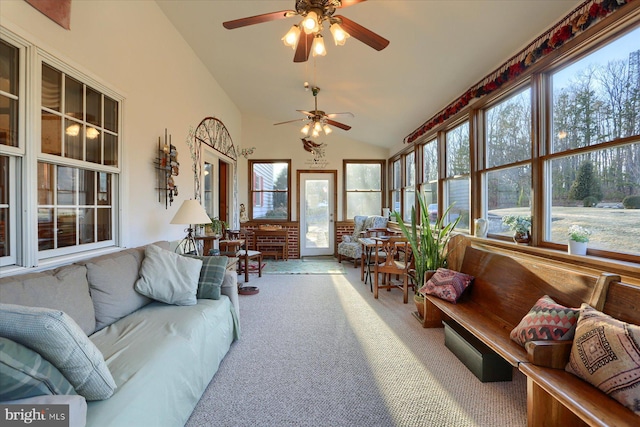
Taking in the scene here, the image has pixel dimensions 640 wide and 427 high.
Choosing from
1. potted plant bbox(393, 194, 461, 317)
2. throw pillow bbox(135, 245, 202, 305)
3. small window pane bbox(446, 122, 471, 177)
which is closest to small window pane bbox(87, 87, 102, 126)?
throw pillow bbox(135, 245, 202, 305)

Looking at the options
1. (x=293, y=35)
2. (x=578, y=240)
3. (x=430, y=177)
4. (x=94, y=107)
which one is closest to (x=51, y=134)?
(x=94, y=107)

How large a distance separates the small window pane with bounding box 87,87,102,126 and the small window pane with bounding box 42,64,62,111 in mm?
284

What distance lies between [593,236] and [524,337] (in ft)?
3.18

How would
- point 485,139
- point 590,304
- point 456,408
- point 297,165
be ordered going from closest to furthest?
1. point 590,304
2. point 456,408
3. point 485,139
4. point 297,165

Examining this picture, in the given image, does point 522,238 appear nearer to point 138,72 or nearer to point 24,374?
point 24,374

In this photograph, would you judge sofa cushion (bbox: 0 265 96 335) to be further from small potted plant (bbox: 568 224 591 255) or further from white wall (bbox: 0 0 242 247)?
small potted plant (bbox: 568 224 591 255)

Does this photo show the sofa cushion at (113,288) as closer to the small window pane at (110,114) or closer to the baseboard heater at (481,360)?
the small window pane at (110,114)

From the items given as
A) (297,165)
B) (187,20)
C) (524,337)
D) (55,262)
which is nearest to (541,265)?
(524,337)

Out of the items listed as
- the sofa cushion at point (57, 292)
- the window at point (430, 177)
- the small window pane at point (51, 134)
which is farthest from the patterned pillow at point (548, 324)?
the small window pane at point (51, 134)

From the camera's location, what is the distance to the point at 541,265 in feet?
6.49

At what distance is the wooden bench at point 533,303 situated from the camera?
4.06 ft

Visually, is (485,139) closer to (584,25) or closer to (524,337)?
(584,25)

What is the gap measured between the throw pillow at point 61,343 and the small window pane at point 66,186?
1.37m

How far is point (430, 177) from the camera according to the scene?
470cm
